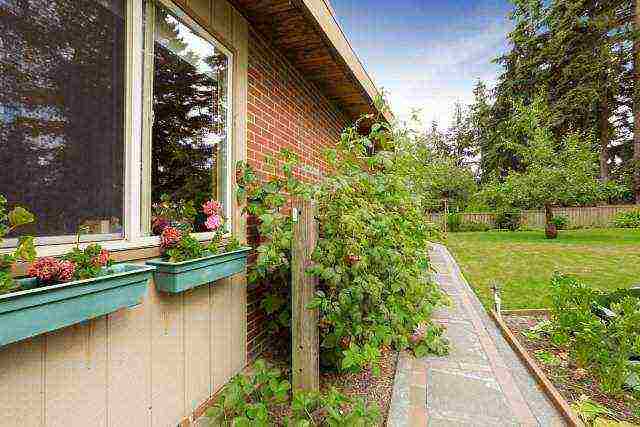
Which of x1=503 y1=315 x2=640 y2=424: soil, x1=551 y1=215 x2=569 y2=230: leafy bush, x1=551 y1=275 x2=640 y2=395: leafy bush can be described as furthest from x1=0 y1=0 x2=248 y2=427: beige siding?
x1=551 y1=215 x2=569 y2=230: leafy bush

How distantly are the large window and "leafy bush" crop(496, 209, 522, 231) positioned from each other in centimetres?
1847

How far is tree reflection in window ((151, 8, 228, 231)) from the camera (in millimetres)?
1892

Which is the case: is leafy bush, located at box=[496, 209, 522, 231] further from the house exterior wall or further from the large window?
the large window

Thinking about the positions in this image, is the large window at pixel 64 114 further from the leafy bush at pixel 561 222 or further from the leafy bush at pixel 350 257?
the leafy bush at pixel 561 222

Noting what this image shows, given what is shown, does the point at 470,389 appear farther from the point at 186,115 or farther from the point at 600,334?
the point at 186,115

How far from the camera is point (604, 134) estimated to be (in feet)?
62.4

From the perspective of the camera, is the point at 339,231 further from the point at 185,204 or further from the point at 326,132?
the point at 326,132

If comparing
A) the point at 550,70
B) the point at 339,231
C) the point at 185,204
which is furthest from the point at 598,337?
the point at 550,70

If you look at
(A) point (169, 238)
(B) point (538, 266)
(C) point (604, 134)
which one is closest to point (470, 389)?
(A) point (169, 238)

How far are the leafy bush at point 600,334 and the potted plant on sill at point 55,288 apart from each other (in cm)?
304

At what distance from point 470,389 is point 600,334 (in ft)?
3.45

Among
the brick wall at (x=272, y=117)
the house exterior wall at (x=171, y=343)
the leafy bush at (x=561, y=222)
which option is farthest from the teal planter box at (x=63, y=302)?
the leafy bush at (x=561, y=222)

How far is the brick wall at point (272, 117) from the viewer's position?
2.70 meters

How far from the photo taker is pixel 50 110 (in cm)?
138
